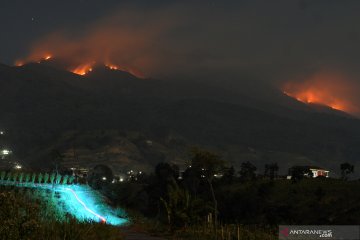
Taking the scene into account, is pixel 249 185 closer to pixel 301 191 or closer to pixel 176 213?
pixel 301 191

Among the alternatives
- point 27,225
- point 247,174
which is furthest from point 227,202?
point 27,225

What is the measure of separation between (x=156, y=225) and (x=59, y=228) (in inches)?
809

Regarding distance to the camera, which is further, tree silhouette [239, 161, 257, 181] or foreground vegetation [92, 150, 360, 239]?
Answer: tree silhouette [239, 161, 257, 181]

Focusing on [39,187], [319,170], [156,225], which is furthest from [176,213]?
[319,170]

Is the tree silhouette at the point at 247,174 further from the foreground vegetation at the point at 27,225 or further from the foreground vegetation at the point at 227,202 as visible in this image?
the foreground vegetation at the point at 27,225

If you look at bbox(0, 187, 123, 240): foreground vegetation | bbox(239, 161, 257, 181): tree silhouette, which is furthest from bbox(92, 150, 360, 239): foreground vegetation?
bbox(0, 187, 123, 240): foreground vegetation

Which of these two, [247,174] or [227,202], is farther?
[247,174]

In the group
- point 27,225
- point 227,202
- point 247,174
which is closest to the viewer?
point 27,225

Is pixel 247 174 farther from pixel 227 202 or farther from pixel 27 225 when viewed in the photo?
pixel 27 225

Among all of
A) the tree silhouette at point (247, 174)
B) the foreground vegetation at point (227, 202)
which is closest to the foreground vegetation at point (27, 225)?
the foreground vegetation at point (227, 202)

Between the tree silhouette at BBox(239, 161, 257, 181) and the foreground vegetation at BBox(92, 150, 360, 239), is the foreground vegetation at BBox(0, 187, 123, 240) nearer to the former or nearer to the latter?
the foreground vegetation at BBox(92, 150, 360, 239)

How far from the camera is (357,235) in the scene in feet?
66.6

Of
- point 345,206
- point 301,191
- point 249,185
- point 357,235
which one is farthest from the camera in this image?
point 249,185

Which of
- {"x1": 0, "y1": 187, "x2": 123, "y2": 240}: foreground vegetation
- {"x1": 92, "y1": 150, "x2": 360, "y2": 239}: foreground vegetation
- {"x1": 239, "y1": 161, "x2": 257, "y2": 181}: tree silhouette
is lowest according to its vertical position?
{"x1": 0, "y1": 187, "x2": 123, "y2": 240}: foreground vegetation
